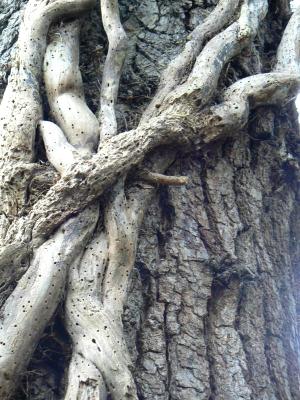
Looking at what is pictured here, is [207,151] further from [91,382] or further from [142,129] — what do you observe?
[91,382]

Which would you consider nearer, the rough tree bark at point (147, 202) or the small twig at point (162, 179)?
the rough tree bark at point (147, 202)

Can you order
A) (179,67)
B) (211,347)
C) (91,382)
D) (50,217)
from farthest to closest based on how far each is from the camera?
(179,67), (211,347), (50,217), (91,382)

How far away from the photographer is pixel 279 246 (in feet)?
9.51

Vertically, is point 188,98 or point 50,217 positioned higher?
point 188,98

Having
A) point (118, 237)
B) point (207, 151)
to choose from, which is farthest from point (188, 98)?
point (118, 237)

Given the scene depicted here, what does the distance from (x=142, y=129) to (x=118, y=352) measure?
0.86m

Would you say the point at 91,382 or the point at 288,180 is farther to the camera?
the point at 288,180

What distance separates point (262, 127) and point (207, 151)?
397mm

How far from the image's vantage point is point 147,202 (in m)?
2.41

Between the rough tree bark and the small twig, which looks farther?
the small twig

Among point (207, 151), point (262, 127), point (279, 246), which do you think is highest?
point (262, 127)

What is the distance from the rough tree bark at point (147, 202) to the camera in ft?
6.82

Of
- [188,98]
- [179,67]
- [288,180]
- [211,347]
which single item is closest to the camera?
[211,347]

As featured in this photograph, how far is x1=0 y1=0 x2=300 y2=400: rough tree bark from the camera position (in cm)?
208
